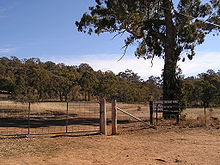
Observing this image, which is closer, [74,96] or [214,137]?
[214,137]

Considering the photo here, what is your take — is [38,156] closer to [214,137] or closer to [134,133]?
[134,133]

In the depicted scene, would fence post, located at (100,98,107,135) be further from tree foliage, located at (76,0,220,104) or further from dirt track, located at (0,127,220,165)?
tree foliage, located at (76,0,220,104)

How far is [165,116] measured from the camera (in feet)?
56.4

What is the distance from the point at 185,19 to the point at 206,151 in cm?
1297

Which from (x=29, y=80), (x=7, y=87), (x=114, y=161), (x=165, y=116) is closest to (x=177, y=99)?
(x=165, y=116)

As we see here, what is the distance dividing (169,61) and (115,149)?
11.7 m

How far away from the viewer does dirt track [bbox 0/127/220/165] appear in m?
7.09

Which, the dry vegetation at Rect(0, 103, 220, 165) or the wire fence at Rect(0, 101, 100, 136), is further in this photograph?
the wire fence at Rect(0, 101, 100, 136)

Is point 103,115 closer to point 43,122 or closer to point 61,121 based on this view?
point 43,122

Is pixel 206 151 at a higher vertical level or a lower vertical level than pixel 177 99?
lower

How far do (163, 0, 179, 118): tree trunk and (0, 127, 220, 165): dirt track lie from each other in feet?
20.6

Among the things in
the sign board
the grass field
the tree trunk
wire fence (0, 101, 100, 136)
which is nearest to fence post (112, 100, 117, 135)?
the grass field

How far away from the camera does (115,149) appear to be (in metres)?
8.66

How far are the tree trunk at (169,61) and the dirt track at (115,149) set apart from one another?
6.29 metres
